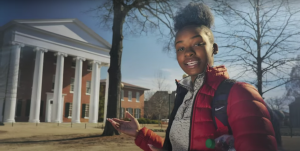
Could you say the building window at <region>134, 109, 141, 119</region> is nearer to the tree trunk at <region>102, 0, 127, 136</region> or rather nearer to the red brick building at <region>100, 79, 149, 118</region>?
the red brick building at <region>100, 79, 149, 118</region>

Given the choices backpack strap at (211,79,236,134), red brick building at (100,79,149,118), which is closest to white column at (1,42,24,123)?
red brick building at (100,79,149,118)

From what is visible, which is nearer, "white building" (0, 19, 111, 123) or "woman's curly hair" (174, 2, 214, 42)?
"woman's curly hair" (174, 2, 214, 42)

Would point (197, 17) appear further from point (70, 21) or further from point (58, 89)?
point (58, 89)

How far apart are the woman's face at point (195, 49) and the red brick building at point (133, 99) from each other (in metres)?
0.55

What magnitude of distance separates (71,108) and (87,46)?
1.79ft

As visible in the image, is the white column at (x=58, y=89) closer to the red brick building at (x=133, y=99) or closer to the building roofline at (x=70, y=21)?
the building roofline at (x=70, y=21)

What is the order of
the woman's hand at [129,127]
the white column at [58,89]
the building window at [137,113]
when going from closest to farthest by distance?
the woman's hand at [129,127]
the building window at [137,113]
the white column at [58,89]

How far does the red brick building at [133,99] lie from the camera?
1.33 metres

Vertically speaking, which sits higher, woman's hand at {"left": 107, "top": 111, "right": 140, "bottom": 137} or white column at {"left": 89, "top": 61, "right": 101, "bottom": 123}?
white column at {"left": 89, "top": 61, "right": 101, "bottom": 123}

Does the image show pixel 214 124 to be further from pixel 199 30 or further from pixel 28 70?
pixel 28 70

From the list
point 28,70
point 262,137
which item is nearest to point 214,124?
point 262,137

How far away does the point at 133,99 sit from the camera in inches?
54.3

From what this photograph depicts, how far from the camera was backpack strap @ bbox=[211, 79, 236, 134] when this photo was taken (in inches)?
25.4

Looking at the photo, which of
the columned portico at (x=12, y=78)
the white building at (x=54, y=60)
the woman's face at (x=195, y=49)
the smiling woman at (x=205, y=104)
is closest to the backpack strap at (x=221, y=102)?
the smiling woman at (x=205, y=104)
